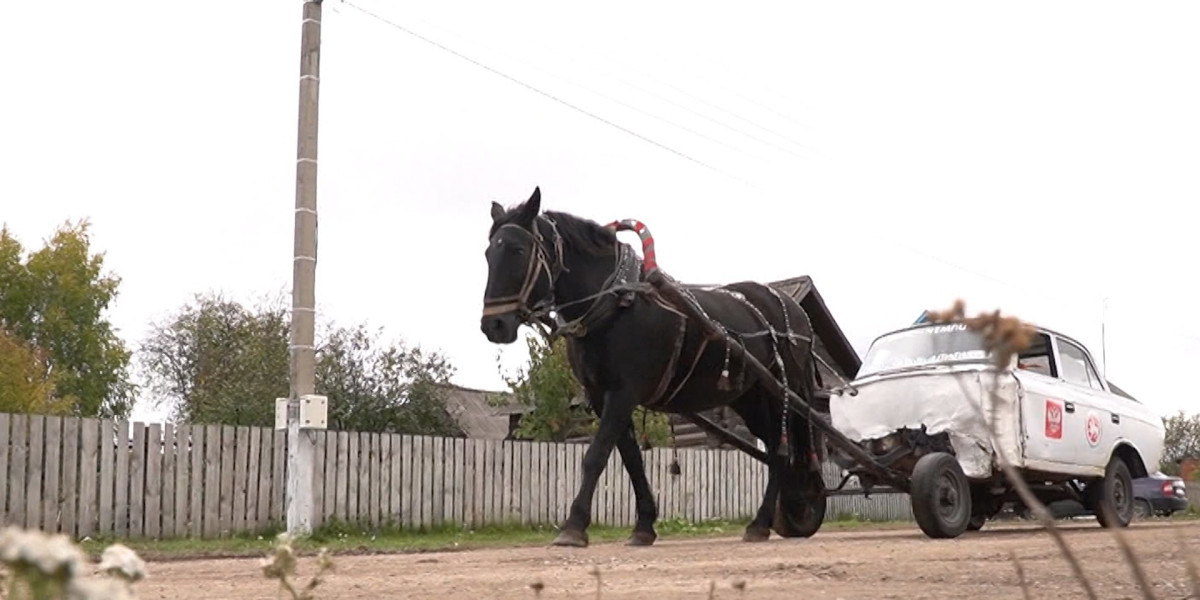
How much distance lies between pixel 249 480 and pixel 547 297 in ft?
27.6

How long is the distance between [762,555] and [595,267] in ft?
8.00

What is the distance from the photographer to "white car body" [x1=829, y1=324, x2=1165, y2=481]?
1238cm

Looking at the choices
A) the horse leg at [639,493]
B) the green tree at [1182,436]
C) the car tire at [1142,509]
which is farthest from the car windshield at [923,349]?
the green tree at [1182,436]

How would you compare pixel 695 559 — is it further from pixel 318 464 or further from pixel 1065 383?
pixel 318 464

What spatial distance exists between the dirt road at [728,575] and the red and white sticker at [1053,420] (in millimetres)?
3356

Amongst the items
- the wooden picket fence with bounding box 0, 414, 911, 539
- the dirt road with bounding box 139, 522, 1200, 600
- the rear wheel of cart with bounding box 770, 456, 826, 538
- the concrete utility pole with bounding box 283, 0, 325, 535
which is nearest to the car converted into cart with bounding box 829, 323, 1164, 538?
the rear wheel of cart with bounding box 770, 456, 826, 538

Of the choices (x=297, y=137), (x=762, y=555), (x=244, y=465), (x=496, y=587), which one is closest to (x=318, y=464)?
(x=244, y=465)

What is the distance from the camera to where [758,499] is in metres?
25.8

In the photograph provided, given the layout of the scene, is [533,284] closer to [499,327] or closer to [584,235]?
[499,327]

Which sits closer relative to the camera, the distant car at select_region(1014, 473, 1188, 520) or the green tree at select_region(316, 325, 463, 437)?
the distant car at select_region(1014, 473, 1188, 520)

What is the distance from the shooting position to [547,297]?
949cm

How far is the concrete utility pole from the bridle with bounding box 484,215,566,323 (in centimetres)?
647

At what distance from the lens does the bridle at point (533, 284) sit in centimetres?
926

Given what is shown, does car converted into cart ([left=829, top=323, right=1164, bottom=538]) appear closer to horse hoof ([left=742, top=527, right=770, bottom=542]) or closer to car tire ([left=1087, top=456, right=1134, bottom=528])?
car tire ([left=1087, top=456, right=1134, bottom=528])
